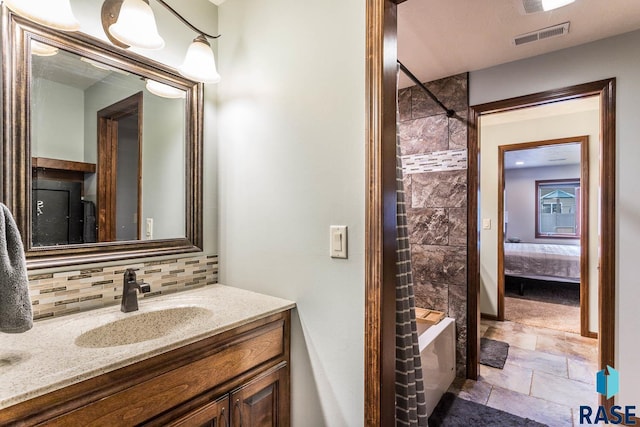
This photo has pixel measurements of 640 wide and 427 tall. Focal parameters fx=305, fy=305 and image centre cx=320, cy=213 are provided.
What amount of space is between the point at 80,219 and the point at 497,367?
122 inches

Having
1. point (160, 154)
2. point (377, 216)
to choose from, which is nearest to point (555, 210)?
point (377, 216)

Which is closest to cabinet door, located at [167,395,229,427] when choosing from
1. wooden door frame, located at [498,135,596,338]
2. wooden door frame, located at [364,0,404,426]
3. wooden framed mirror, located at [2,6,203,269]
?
wooden door frame, located at [364,0,404,426]

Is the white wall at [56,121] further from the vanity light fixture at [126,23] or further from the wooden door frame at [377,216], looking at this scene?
the wooden door frame at [377,216]

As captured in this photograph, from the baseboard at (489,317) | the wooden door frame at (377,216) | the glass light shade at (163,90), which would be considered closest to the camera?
the wooden door frame at (377,216)

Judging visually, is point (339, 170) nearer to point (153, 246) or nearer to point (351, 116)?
point (351, 116)

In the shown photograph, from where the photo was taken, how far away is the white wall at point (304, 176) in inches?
45.7

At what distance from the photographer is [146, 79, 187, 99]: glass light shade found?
1486 millimetres

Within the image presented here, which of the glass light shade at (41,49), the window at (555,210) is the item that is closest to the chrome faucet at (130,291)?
the glass light shade at (41,49)

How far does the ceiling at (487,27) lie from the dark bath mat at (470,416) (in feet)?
7.99

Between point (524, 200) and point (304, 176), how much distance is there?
313 inches

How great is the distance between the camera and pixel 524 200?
7.45 metres

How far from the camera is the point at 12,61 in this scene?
108 cm

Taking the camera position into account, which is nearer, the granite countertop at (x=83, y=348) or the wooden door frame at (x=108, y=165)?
the granite countertop at (x=83, y=348)

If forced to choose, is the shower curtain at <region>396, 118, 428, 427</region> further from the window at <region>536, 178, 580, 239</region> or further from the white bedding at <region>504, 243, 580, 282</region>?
the window at <region>536, 178, 580, 239</region>
